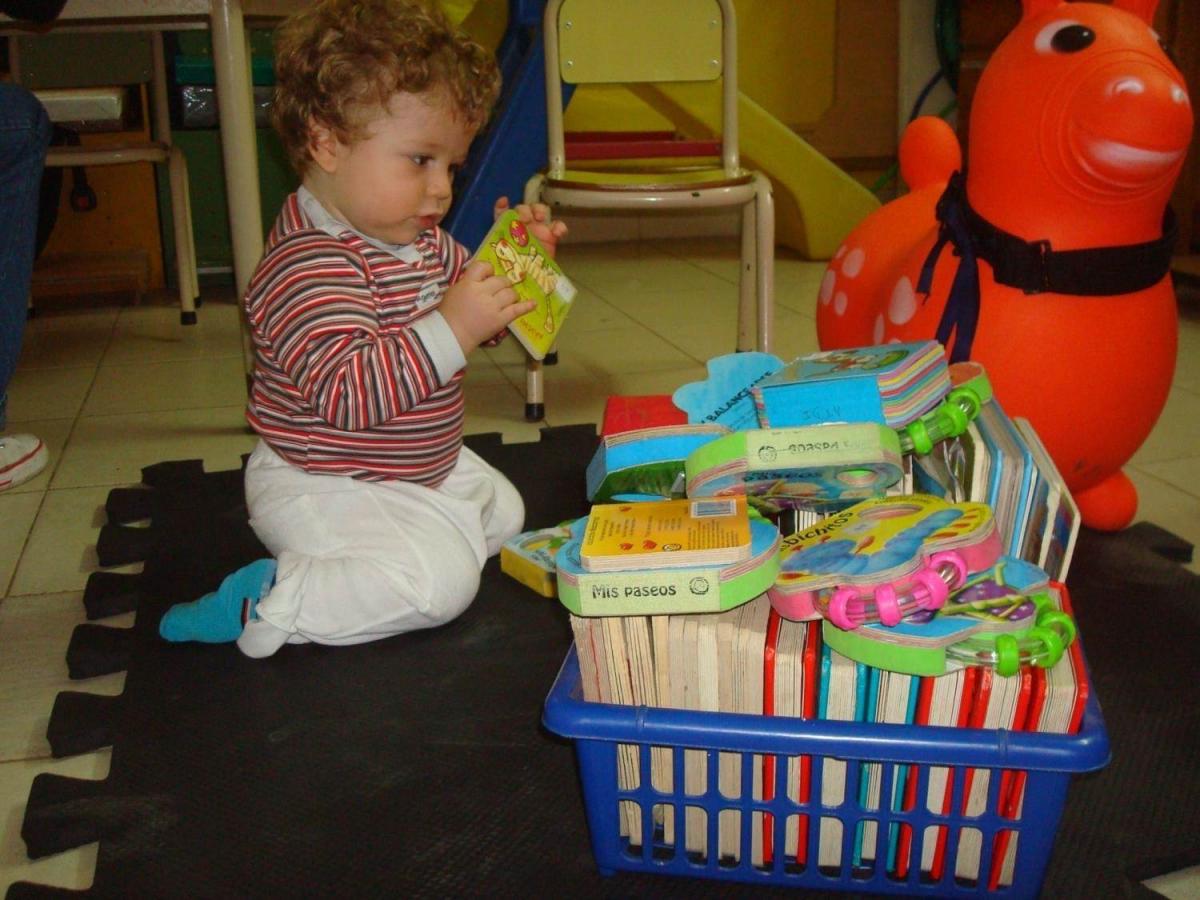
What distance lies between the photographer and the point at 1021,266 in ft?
3.39

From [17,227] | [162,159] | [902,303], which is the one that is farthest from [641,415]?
[162,159]

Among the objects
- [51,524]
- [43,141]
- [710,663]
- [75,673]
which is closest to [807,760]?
[710,663]

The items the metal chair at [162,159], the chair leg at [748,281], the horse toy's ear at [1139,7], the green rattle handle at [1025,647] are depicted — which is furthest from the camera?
the metal chair at [162,159]

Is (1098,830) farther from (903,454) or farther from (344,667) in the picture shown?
(344,667)

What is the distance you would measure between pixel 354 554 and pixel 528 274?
286 mm

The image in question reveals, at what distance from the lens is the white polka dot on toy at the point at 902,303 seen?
111 centimetres

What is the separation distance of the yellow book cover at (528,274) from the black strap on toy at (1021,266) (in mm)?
362

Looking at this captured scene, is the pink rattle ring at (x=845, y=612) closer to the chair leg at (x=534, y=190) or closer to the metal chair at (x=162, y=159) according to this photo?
the chair leg at (x=534, y=190)

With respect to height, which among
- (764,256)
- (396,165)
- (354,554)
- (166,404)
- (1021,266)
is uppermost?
(396,165)

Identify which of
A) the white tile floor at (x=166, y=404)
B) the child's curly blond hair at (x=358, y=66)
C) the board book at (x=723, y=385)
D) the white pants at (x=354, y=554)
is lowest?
the white tile floor at (x=166, y=404)

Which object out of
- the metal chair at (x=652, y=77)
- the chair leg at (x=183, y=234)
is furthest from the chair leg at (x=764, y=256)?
the chair leg at (x=183, y=234)

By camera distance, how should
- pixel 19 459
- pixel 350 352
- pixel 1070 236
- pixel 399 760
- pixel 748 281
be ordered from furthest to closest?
1. pixel 748 281
2. pixel 19 459
3. pixel 1070 236
4. pixel 350 352
5. pixel 399 760

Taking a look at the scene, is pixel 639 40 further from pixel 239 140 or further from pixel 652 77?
pixel 239 140

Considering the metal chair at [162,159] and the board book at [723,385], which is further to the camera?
the metal chair at [162,159]
